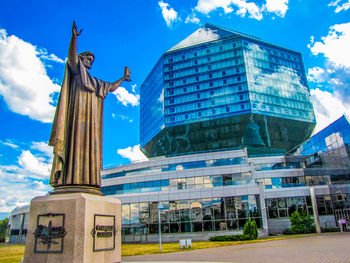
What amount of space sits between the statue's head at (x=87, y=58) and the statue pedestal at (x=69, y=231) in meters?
4.02

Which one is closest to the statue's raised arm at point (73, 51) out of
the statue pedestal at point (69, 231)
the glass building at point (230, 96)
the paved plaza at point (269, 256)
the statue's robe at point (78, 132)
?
the statue's robe at point (78, 132)

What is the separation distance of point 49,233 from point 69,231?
515mm

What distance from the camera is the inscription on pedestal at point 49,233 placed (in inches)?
264

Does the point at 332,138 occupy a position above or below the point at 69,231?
above

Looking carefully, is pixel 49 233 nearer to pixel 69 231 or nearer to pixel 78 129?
pixel 69 231

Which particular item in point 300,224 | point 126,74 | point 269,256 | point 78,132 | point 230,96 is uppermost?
point 230,96

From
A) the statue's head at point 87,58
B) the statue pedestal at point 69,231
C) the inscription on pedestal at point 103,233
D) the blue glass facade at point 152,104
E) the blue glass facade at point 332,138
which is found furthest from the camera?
the blue glass facade at point 152,104

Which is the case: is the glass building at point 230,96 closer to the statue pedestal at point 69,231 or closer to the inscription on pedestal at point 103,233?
the inscription on pedestal at point 103,233

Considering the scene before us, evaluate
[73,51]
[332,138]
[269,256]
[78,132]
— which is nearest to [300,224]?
[332,138]

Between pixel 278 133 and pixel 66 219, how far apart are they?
70803mm

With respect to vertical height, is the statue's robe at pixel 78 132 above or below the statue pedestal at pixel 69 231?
above

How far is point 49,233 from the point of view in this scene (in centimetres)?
682

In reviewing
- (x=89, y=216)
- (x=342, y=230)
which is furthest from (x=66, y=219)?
(x=342, y=230)

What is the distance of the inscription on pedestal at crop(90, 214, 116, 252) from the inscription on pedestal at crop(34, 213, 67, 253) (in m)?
0.73
